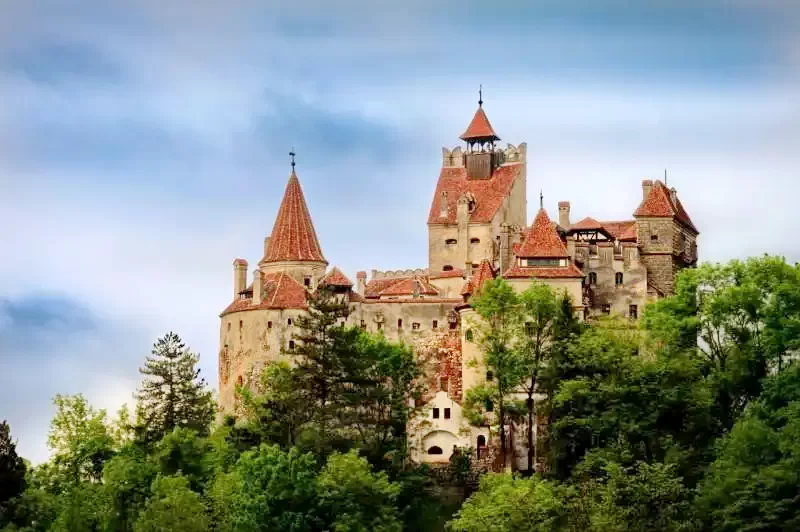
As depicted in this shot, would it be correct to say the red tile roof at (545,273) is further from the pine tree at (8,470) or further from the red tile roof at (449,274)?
the pine tree at (8,470)

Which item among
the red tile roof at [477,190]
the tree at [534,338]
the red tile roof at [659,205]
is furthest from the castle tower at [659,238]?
the red tile roof at [477,190]

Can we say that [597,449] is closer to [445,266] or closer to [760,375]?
[760,375]

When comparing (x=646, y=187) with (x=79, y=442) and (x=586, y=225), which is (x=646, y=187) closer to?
(x=586, y=225)

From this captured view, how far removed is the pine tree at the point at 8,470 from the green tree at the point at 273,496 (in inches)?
383

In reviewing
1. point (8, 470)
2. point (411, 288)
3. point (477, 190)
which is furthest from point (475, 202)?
point (8, 470)

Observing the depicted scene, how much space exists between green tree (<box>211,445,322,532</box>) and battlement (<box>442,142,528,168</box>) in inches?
1379

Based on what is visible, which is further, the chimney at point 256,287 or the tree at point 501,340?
the chimney at point 256,287

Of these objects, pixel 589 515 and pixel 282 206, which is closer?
pixel 589 515

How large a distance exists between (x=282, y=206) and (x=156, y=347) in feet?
60.5

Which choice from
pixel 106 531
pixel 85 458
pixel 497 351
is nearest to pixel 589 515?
pixel 497 351

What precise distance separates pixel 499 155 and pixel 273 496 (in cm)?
3910

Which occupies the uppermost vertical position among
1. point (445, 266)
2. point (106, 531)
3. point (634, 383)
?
point (445, 266)

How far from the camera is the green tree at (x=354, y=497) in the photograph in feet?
309

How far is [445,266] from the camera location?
122m
